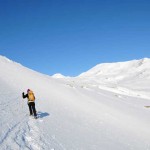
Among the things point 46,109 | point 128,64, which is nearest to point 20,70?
point 46,109

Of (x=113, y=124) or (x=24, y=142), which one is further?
(x=113, y=124)

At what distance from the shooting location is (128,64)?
153500 millimetres

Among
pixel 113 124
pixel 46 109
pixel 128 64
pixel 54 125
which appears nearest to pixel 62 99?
pixel 46 109

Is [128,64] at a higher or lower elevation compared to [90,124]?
higher

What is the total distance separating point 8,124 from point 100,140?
4468 mm

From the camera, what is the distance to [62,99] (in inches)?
1079

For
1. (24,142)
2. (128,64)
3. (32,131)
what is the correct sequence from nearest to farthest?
(24,142), (32,131), (128,64)

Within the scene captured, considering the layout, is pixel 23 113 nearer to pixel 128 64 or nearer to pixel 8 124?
pixel 8 124

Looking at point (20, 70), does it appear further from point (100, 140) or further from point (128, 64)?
point (128, 64)

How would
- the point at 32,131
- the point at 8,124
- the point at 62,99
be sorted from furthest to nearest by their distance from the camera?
the point at 62,99, the point at 8,124, the point at 32,131

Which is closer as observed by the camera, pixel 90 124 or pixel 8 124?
pixel 8 124

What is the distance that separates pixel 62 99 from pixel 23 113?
33.4ft

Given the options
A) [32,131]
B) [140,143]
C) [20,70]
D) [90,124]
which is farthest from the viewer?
[20,70]

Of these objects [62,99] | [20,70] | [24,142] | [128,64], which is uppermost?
[128,64]
